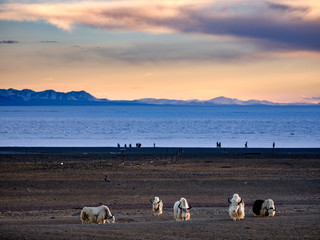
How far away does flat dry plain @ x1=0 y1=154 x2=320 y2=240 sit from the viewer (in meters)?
14.2

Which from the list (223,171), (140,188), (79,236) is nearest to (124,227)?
(79,236)

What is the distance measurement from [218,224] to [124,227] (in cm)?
327

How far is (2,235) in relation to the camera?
1302cm

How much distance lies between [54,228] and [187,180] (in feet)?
66.3

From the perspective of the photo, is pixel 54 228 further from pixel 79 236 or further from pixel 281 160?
pixel 281 160

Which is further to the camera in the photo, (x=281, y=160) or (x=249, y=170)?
(x=281, y=160)

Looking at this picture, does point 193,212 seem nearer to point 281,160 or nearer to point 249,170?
point 249,170

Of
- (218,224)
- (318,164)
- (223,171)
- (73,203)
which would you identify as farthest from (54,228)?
(318,164)

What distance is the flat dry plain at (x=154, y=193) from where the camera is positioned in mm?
14250

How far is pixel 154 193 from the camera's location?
28938mm

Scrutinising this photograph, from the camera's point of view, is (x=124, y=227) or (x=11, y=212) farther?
(x=11, y=212)

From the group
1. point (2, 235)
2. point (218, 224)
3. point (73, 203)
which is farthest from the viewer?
point (73, 203)

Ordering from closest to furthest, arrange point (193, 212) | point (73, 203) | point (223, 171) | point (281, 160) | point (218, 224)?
point (218, 224) < point (193, 212) < point (73, 203) < point (223, 171) < point (281, 160)

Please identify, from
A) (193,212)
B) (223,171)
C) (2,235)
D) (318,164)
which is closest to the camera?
(2,235)
